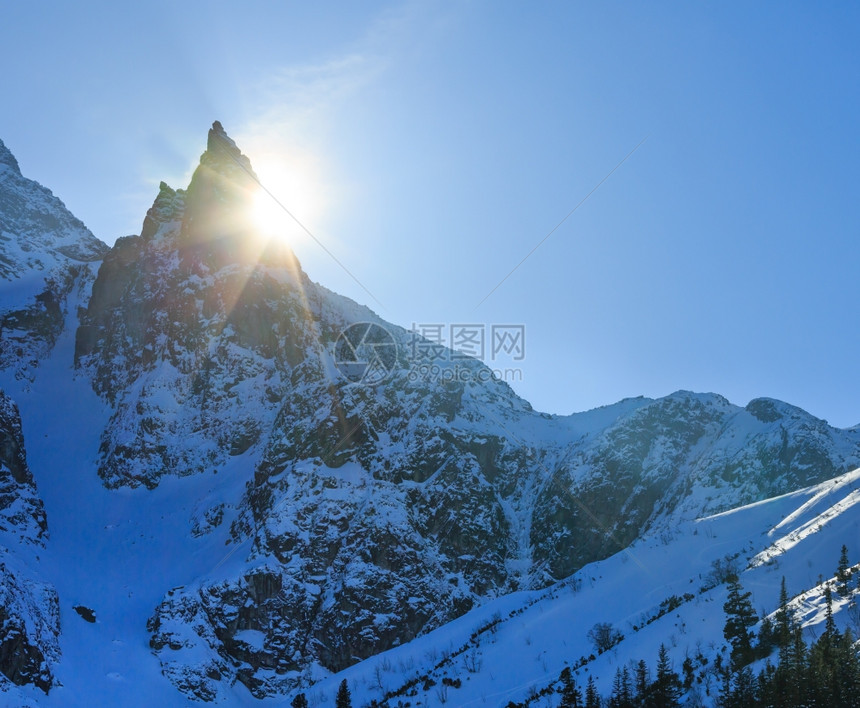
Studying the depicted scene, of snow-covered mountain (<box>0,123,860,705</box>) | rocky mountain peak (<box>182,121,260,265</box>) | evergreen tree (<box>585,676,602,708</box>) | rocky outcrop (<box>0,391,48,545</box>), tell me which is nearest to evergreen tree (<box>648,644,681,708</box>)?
evergreen tree (<box>585,676,602,708</box>)

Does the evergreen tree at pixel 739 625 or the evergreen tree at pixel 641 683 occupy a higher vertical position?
the evergreen tree at pixel 739 625

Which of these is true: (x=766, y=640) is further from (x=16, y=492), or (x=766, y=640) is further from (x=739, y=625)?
(x=16, y=492)

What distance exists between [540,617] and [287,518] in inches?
2299

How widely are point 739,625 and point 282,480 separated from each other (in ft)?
299

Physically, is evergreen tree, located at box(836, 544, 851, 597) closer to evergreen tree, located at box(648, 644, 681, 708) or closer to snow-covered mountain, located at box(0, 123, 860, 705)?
evergreen tree, located at box(648, 644, 681, 708)

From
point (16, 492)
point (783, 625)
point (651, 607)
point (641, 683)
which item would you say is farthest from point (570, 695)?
point (16, 492)

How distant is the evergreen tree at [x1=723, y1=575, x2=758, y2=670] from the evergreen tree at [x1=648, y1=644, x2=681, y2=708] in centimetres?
414

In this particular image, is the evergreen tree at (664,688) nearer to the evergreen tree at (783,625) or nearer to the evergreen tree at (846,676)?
the evergreen tree at (783,625)

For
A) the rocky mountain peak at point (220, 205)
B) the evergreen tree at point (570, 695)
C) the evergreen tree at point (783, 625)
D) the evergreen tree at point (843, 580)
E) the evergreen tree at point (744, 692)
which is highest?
the rocky mountain peak at point (220, 205)

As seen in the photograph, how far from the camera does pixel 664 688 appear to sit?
5503cm

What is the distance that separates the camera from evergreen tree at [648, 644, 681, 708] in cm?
5444

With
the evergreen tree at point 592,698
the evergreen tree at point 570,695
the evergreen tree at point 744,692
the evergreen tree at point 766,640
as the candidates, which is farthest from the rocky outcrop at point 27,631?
the evergreen tree at point 766,640

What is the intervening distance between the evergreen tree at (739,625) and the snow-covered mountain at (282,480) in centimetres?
1631

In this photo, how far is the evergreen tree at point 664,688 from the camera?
5444 cm
